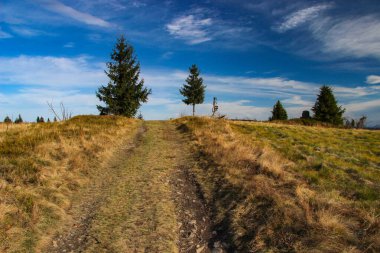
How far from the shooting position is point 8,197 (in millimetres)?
7949

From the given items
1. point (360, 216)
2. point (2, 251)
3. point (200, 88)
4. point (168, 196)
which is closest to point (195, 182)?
point (168, 196)

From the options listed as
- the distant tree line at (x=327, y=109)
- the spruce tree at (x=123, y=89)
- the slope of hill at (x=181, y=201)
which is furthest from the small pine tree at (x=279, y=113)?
the slope of hill at (x=181, y=201)

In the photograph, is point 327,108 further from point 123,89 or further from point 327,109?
point 123,89

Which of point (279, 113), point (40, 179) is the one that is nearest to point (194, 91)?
point (279, 113)

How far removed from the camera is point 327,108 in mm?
52375

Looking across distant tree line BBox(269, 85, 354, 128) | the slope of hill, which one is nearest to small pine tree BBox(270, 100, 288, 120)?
distant tree line BBox(269, 85, 354, 128)

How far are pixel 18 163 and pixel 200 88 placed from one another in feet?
154

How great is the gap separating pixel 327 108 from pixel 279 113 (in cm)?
923

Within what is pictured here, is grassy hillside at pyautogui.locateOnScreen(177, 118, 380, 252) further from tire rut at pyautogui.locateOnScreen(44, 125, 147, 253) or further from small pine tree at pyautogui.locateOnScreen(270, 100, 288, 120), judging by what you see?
small pine tree at pyautogui.locateOnScreen(270, 100, 288, 120)

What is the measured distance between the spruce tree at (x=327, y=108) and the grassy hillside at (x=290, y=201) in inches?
1615

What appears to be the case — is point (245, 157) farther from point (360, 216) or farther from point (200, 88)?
point (200, 88)

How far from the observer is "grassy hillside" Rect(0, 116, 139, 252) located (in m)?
6.82

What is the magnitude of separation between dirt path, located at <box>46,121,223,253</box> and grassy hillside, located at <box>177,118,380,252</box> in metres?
0.62

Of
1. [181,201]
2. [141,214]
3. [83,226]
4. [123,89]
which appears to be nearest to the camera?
[83,226]
